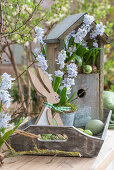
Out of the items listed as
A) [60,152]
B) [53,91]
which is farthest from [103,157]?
[53,91]

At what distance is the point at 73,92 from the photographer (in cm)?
133

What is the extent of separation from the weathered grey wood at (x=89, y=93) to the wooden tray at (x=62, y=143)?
43 cm

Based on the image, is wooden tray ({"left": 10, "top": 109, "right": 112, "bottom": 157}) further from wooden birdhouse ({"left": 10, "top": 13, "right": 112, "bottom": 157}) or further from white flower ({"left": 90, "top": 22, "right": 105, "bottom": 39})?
white flower ({"left": 90, "top": 22, "right": 105, "bottom": 39})

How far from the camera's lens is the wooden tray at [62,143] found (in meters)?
0.93

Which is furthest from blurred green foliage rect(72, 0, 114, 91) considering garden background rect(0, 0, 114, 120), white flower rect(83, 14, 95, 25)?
white flower rect(83, 14, 95, 25)

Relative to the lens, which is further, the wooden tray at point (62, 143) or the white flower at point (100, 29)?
the white flower at point (100, 29)

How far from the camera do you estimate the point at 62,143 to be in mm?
941

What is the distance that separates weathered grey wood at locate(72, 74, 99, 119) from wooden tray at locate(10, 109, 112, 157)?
43cm

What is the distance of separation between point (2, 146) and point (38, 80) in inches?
12.3

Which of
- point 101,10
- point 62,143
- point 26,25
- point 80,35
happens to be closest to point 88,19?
point 80,35

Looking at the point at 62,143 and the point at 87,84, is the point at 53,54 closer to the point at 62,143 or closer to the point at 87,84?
the point at 87,84

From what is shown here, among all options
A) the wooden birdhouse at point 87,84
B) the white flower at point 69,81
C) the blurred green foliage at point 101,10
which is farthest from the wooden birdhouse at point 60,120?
the blurred green foliage at point 101,10

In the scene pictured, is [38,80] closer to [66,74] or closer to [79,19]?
[66,74]

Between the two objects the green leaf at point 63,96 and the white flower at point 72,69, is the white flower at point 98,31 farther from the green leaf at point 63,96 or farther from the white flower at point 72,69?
the green leaf at point 63,96
